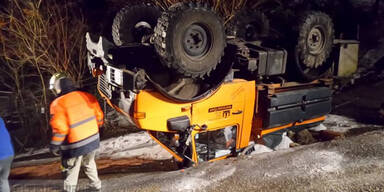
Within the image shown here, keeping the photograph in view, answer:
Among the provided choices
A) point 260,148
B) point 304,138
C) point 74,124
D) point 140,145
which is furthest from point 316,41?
point 140,145

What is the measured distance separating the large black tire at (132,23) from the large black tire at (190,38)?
162cm

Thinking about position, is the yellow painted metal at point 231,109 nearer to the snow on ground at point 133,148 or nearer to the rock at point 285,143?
the rock at point 285,143

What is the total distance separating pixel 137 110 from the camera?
3611 millimetres

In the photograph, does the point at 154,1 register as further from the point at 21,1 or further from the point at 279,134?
the point at 279,134

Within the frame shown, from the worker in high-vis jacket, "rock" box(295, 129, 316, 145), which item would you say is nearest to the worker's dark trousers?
the worker in high-vis jacket

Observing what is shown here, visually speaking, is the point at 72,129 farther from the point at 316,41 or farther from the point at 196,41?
the point at 316,41

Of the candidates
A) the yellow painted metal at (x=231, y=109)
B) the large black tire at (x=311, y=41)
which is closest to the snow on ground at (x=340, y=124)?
the large black tire at (x=311, y=41)

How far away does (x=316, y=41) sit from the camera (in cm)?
483

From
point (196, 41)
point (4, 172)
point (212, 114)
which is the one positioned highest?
point (196, 41)

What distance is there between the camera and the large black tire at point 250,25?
218 inches

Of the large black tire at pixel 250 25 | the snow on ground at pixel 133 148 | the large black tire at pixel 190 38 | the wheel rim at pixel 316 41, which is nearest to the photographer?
the large black tire at pixel 190 38

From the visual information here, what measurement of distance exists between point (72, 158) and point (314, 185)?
9.07 feet

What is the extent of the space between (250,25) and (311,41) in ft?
4.37

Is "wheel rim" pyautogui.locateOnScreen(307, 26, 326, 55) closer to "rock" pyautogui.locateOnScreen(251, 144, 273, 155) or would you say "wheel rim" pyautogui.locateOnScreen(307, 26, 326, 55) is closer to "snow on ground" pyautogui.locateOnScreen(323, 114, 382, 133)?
"rock" pyautogui.locateOnScreen(251, 144, 273, 155)
